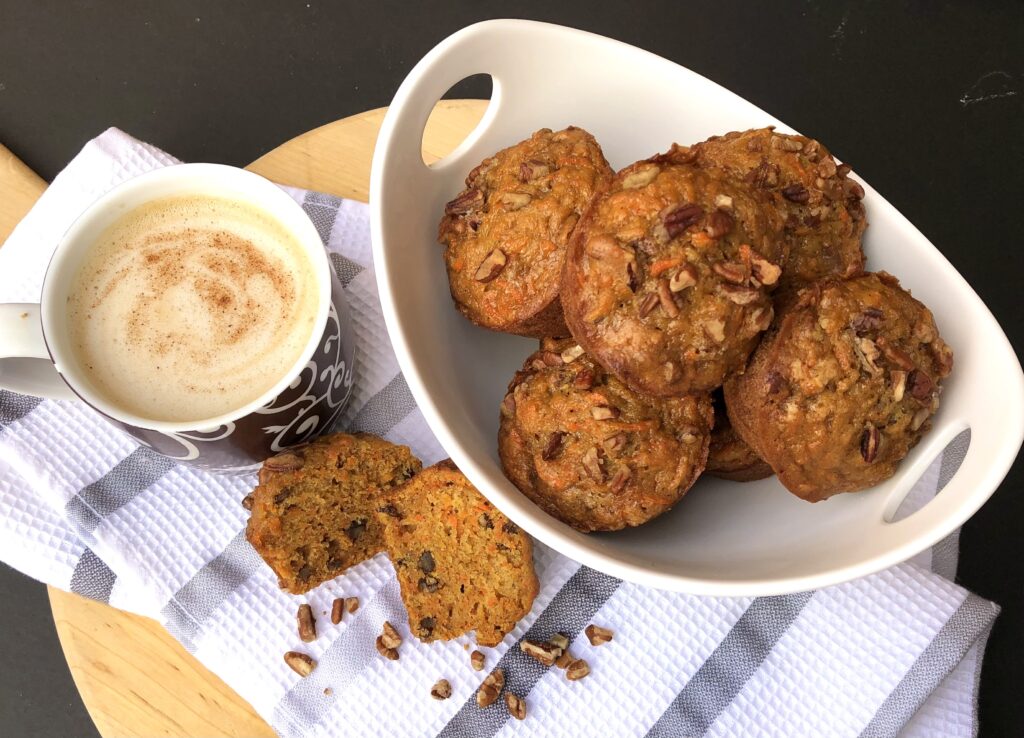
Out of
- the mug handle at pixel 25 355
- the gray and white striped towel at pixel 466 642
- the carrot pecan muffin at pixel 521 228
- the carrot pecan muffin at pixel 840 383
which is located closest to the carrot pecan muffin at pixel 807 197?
the carrot pecan muffin at pixel 840 383

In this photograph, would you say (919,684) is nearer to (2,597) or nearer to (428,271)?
(428,271)

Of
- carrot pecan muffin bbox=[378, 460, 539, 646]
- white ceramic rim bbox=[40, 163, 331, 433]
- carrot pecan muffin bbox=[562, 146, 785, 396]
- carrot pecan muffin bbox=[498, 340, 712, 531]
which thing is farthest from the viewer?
carrot pecan muffin bbox=[378, 460, 539, 646]

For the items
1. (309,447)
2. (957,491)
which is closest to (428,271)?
(309,447)

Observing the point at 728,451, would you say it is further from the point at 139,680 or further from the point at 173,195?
the point at 139,680

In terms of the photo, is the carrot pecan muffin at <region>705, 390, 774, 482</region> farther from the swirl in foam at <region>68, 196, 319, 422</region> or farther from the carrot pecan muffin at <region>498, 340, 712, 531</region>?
the swirl in foam at <region>68, 196, 319, 422</region>

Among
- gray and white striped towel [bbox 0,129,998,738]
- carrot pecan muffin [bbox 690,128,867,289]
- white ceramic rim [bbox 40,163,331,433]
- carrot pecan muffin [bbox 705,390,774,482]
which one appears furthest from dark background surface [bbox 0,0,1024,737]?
carrot pecan muffin [bbox 705,390,774,482]

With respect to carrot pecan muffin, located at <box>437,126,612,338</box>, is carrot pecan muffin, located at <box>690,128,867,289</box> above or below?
above
